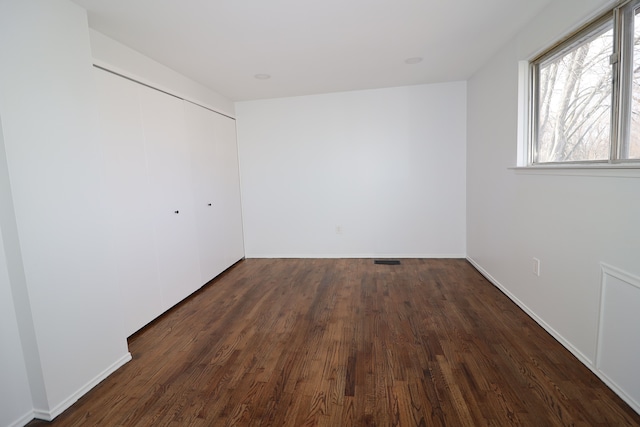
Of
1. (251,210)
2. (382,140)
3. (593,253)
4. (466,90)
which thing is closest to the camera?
(593,253)

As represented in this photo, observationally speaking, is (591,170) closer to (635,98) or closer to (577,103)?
(635,98)

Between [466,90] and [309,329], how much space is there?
3.64 m

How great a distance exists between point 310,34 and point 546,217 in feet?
7.70

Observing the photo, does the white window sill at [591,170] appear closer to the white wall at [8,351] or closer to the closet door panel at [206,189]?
the white wall at [8,351]

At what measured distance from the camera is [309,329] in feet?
8.03

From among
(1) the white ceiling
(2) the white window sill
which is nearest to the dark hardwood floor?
(2) the white window sill

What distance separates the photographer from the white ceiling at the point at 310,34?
6.72 ft

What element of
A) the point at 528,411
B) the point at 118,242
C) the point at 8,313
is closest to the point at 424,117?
the point at 528,411

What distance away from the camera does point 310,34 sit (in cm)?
245

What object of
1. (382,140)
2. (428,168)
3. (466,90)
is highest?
(466,90)

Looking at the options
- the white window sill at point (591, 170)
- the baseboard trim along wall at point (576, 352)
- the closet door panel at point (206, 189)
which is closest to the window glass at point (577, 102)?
the white window sill at point (591, 170)

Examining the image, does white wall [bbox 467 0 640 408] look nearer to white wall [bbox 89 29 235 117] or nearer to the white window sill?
the white window sill

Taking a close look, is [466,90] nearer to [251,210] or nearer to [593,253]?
[593,253]

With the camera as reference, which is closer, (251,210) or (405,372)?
(405,372)
